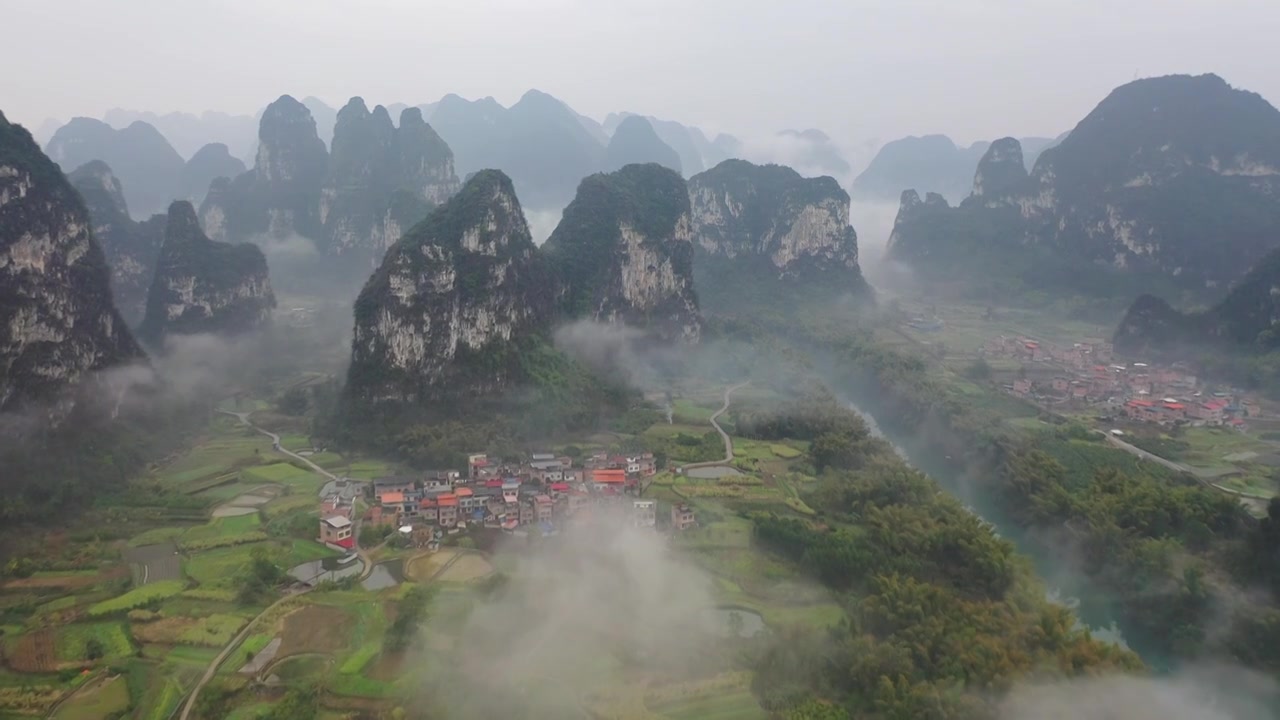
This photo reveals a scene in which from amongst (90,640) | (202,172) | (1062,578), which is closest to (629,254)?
(1062,578)

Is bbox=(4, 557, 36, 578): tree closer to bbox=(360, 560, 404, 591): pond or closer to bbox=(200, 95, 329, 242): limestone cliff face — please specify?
bbox=(360, 560, 404, 591): pond

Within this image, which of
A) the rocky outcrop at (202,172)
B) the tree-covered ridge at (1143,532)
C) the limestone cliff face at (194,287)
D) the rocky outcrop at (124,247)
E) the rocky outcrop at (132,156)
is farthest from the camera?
the rocky outcrop at (202,172)

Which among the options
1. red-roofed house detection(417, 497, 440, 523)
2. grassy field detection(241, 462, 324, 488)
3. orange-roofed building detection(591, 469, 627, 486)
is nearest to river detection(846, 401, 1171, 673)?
orange-roofed building detection(591, 469, 627, 486)

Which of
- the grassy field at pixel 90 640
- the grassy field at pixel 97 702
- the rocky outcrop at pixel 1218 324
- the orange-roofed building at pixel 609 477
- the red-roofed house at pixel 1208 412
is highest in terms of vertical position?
the rocky outcrop at pixel 1218 324

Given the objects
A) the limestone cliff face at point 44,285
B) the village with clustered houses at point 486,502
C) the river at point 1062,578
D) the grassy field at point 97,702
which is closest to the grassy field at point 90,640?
the grassy field at point 97,702

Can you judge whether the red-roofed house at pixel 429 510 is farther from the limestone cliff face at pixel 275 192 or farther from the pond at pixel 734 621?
the limestone cliff face at pixel 275 192
